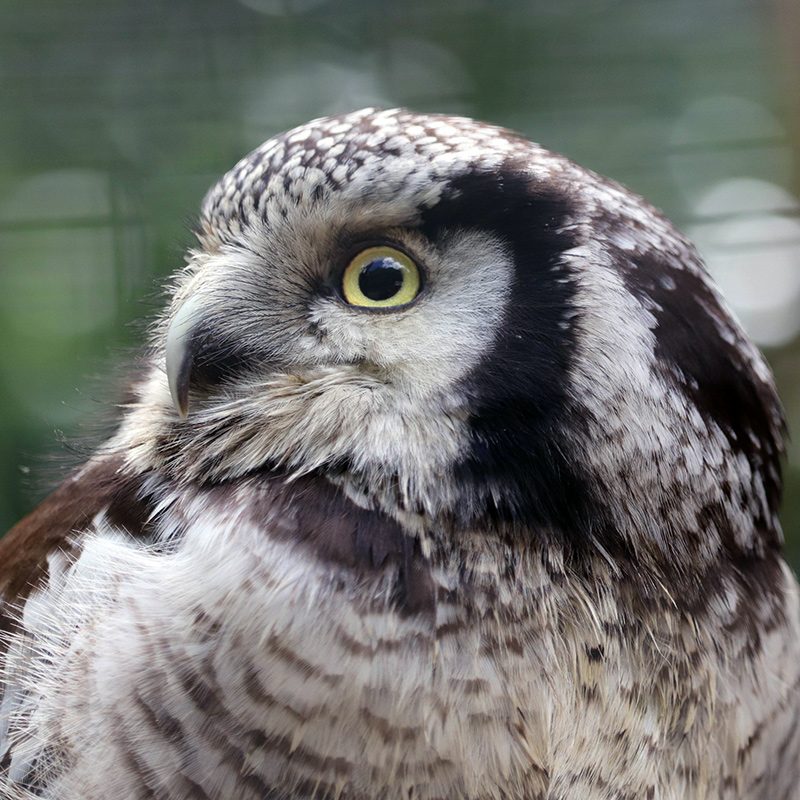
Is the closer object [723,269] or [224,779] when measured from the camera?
[224,779]

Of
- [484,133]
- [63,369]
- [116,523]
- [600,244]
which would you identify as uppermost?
[484,133]

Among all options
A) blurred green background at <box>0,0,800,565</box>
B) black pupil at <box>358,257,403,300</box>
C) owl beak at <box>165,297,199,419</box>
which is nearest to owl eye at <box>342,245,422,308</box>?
black pupil at <box>358,257,403,300</box>

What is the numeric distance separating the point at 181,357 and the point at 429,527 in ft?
1.45

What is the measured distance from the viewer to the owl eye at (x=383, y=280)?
1.42 m

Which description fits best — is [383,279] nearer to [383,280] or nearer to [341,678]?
[383,280]

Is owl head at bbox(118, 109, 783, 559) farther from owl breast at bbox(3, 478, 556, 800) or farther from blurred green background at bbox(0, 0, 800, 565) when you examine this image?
blurred green background at bbox(0, 0, 800, 565)

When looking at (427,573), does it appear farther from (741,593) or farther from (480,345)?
(741,593)

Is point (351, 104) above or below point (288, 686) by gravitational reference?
above

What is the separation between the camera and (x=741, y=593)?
1476mm

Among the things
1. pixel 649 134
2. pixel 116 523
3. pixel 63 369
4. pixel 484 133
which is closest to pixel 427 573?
pixel 116 523

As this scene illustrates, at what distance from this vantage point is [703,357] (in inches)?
56.1

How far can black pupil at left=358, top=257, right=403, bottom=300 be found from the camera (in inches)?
55.7

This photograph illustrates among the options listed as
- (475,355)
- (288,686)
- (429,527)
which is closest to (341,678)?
(288,686)

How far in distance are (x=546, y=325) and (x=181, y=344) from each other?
527 millimetres
